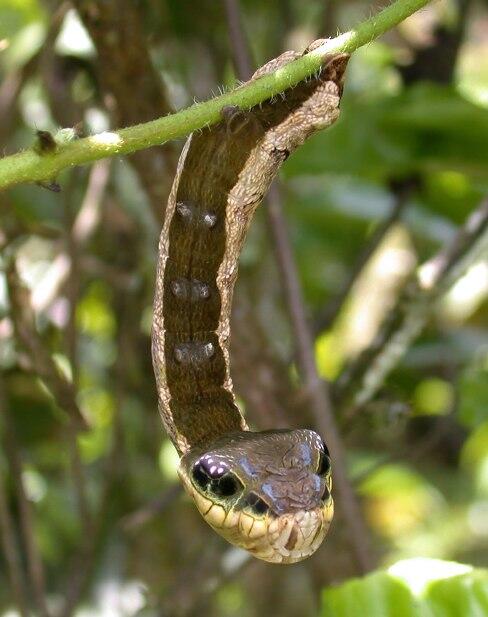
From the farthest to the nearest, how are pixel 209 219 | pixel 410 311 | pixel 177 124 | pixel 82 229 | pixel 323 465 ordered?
pixel 82 229 < pixel 410 311 < pixel 209 219 < pixel 323 465 < pixel 177 124

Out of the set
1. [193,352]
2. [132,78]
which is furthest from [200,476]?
[132,78]

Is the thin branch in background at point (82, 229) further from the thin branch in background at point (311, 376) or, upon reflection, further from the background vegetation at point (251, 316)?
the thin branch in background at point (311, 376)

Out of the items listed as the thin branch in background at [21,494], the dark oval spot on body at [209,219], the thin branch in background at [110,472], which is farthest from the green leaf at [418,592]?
the thin branch in background at [110,472]

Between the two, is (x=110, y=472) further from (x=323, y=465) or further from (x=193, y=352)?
(x=323, y=465)

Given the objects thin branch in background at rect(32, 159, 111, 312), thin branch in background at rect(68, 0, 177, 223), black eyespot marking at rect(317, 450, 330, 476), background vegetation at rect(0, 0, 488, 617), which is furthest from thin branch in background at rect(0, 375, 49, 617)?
black eyespot marking at rect(317, 450, 330, 476)

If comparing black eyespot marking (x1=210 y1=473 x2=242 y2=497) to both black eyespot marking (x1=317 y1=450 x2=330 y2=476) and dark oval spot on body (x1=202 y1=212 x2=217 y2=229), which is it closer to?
black eyespot marking (x1=317 y1=450 x2=330 y2=476)

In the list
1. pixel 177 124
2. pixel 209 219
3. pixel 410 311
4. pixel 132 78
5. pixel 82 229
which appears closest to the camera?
pixel 177 124
